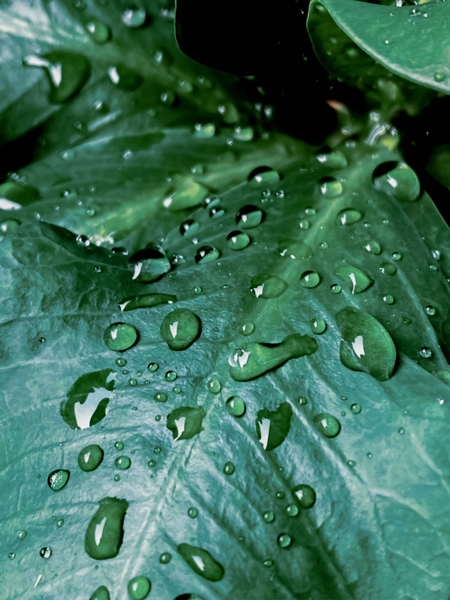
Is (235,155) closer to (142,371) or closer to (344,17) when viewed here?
(344,17)

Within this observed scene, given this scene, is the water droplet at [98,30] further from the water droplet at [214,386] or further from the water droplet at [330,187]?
the water droplet at [214,386]

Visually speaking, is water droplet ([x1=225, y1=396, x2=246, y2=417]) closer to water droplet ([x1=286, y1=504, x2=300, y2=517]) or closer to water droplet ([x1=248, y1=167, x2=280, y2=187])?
water droplet ([x1=286, y1=504, x2=300, y2=517])

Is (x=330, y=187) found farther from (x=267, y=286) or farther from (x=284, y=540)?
(x=284, y=540)

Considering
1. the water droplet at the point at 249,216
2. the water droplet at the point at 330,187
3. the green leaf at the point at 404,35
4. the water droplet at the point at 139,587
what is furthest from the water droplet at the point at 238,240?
the water droplet at the point at 139,587

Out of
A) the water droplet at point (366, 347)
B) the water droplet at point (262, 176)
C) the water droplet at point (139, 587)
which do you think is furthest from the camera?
the water droplet at point (262, 176)

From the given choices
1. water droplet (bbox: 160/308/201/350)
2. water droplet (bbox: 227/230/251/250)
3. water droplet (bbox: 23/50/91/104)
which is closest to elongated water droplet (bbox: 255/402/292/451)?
water droplet (bbox: 160/308/201/350)

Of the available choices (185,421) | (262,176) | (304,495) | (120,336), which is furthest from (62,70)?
(304,495)
